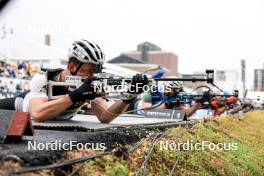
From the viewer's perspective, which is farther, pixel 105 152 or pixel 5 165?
pixel 105 152

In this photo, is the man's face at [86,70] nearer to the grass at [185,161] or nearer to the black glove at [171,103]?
the grass at [185,161]

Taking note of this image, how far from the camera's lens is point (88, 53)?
5953 millimetres

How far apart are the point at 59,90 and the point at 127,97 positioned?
3.16 ft

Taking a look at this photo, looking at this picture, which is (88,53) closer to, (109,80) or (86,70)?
(86,70)

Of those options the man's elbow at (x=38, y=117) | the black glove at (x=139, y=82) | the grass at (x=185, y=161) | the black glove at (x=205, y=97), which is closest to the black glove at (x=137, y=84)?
the black glove at (x=139, y=82)

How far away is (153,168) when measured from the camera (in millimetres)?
4266

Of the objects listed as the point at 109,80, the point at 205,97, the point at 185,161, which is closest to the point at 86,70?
the point at 109,80

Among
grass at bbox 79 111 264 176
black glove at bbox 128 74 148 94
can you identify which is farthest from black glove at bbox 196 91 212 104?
black glove at bbox 128 74 148 94

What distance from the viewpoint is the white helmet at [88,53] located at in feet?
19.5

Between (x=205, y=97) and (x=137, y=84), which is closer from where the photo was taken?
(x=137, y=84)

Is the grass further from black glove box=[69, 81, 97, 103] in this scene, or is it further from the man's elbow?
the man's elbow

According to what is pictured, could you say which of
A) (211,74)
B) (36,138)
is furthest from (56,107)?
(211,74)

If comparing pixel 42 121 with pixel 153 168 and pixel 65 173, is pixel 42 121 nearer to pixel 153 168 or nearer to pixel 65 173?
pixel 153 168

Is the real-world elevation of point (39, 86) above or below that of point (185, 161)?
above
